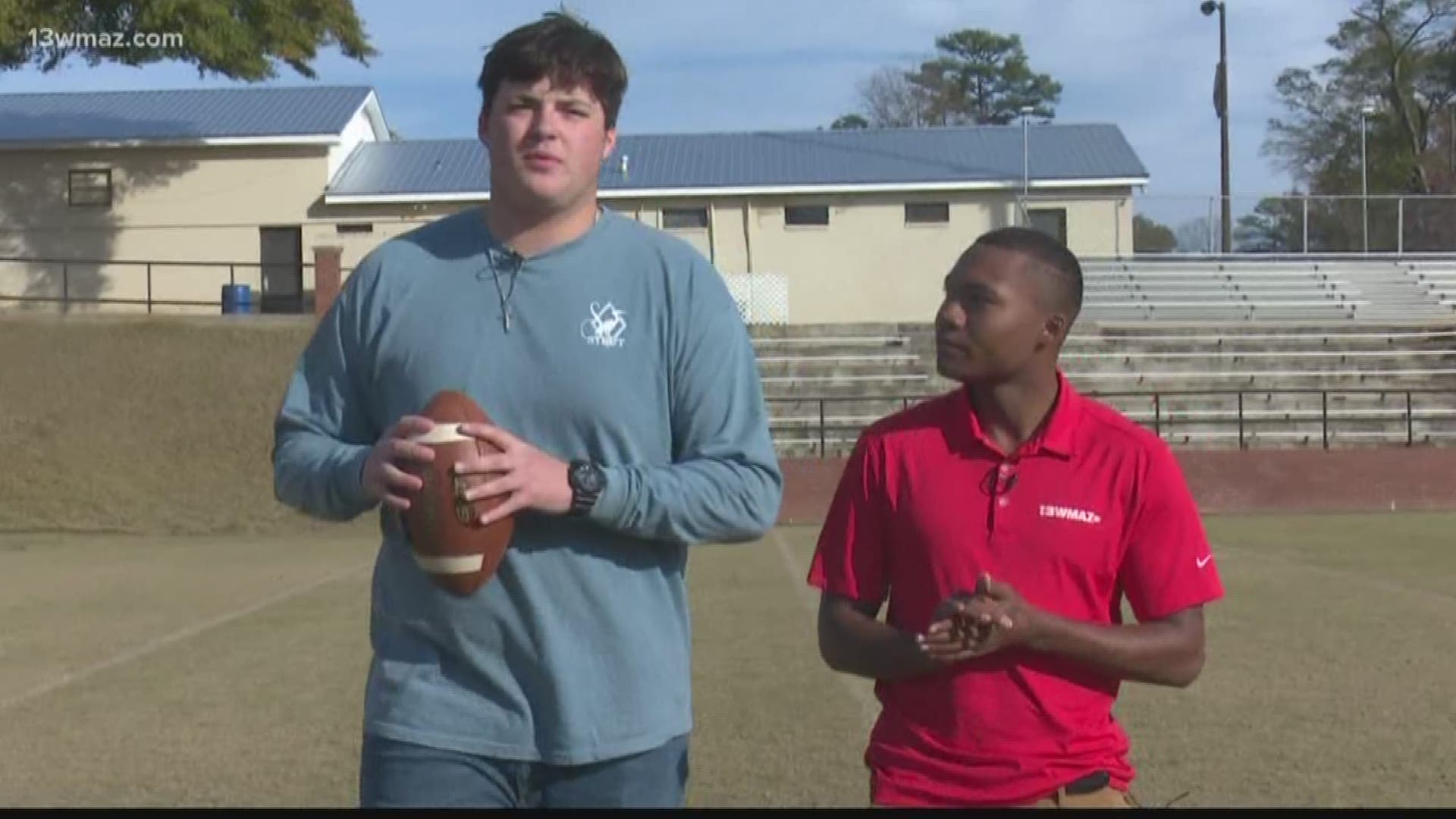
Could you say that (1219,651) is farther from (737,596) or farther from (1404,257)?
(1404,257)

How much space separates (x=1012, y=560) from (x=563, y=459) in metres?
0.79

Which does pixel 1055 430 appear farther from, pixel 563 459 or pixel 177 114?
pixel 177 114

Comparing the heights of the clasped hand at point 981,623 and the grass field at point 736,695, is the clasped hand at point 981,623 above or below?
above

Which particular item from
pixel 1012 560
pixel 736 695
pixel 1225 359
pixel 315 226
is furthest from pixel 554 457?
pixel 315 226

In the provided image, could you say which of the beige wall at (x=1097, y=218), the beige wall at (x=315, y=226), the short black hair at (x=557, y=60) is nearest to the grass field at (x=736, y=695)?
the short black hair at (x=557, y=60)

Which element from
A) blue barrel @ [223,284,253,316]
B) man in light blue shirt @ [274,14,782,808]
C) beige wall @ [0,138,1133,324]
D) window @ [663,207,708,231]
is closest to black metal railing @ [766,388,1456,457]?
beige wall @ [0,138,1133,324]

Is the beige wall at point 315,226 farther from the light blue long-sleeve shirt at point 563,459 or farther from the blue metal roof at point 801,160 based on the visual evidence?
the light blue long-sleeve shirt at point 563,459

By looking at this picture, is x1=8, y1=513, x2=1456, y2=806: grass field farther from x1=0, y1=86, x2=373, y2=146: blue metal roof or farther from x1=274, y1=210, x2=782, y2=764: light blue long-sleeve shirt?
x1=0, y1=86, x2=373, y2=146: blue metal roof

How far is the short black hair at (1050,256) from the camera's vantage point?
126 inches

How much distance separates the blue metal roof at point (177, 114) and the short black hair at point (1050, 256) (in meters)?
35.8

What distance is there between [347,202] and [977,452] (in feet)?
117

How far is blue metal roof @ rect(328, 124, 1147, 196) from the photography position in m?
38.1

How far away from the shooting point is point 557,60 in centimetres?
292

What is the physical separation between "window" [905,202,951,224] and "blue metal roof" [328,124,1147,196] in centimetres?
50
